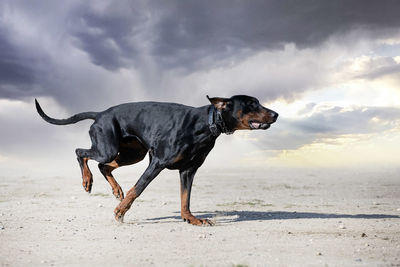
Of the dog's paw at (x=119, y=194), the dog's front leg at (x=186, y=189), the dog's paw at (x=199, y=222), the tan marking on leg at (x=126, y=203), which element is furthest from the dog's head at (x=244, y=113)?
the dog's paw at (x=119, y=194)

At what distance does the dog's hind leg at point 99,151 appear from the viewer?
27.8 ft

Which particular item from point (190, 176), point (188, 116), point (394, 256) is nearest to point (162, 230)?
point (190, 176)

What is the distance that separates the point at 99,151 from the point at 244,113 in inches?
118

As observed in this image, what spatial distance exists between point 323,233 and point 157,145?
326cm

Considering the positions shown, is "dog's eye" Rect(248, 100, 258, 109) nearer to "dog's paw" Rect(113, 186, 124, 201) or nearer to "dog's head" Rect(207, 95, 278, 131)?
"dog's head" Rect(207, 95, 278, 131)

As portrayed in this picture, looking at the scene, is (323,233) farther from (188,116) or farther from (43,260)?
(43,260)

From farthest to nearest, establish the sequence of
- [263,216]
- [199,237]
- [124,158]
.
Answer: [263,216] → [124,158] → [199,237]

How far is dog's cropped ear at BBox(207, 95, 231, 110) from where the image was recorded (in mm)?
7336

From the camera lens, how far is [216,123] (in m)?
7.58

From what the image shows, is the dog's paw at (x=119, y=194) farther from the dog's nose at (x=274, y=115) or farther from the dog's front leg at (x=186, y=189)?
the dog's nose at (x=274, y=115)

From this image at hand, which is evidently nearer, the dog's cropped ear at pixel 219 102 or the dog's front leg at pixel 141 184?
the dog's cropped ear at pixel 219 102

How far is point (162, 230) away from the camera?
303 inches

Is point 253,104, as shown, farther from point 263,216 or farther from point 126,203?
point 263,216

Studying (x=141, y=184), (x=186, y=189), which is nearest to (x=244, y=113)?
(x=186, y=189)
